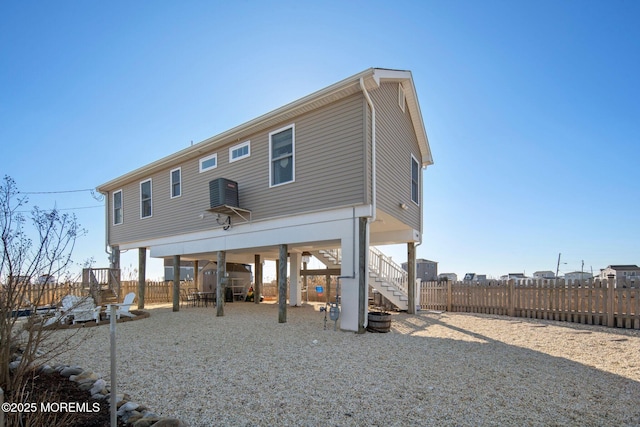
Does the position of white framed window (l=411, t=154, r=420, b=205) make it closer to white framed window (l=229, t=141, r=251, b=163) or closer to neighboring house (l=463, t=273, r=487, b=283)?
neighboring house (l=463, t=273, r=487, b=283)

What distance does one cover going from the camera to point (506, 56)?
1049cm

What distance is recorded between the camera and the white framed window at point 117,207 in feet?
55.7

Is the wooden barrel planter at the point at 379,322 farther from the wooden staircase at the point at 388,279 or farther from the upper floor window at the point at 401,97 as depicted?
the upper floor window at the point at 401,97

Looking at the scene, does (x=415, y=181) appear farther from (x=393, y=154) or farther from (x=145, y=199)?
(x=145, y=199)

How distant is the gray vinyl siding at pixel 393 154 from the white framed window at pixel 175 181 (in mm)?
8453

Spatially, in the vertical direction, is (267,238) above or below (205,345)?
above

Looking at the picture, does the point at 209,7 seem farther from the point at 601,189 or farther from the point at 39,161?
the point at 601,189

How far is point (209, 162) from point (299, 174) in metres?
4.55

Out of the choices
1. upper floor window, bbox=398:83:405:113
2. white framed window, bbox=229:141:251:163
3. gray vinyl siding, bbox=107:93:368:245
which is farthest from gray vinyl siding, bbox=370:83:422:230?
white framed window, bbox=229:141:251:163

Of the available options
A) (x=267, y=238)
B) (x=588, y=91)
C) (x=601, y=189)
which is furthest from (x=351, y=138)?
(x=601, y=189)

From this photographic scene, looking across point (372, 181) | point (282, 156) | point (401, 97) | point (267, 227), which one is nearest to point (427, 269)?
point (401, 97)

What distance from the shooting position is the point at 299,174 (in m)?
9.98

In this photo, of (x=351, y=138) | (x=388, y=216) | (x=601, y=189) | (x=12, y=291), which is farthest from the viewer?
(x=601, y=189)

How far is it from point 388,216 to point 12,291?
28.0 feet
